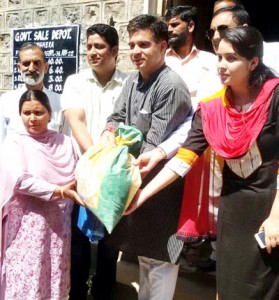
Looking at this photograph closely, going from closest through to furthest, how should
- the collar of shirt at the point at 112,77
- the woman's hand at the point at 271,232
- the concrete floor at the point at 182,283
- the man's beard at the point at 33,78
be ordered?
1. the woman's hand at the point at 271,232
2. the collar of shirt at the point at 112,77
3. the concrete floor at the point at 182,283
4. the man's beard at the point at 33,78

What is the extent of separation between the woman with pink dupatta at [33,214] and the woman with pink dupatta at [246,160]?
976mm

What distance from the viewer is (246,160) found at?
2195 mm

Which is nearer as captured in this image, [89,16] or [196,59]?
[196,59]

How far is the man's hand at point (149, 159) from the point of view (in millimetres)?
2520

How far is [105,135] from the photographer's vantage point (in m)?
2.71

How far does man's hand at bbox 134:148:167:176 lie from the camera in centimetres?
252

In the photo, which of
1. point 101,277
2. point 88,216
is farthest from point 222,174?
point 101,277

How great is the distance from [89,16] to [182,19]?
1.59 metres

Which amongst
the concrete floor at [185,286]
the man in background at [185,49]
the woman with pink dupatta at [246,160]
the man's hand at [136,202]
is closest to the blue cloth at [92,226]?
the man's hand at [136,202]

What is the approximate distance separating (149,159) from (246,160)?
563mm

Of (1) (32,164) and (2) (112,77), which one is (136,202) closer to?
(1) (32,164)

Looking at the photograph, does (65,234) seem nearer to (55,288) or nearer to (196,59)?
(55,288)

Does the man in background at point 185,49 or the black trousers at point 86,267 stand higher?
the man in background at point 185,49

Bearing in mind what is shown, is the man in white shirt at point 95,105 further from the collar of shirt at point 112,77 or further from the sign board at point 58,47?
the sign board at point 58,47
